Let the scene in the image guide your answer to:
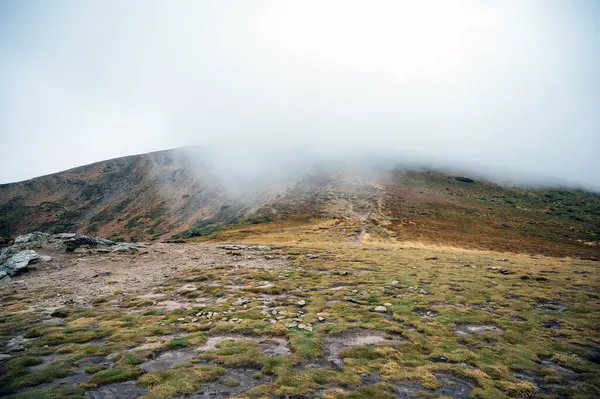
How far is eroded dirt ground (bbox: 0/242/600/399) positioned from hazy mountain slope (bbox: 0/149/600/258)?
3825 centimetres

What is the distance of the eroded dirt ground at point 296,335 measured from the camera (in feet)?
34.7

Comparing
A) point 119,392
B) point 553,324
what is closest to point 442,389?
point 119,392

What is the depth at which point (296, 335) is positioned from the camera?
14.7 m

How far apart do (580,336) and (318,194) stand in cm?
9065

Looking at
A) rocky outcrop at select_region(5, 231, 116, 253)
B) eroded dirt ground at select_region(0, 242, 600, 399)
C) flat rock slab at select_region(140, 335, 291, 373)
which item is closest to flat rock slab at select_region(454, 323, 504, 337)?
eroded dirt ground at select_region(0, 242, 600, 399)

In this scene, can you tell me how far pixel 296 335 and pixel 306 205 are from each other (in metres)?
79.5

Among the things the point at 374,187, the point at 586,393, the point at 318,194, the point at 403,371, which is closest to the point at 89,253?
the point at 403,371

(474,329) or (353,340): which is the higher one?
(353,340)

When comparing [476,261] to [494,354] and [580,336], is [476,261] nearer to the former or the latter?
[580,336]

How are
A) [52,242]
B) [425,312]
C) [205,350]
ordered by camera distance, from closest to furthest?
[205,350] < [425,312] < [52,242]

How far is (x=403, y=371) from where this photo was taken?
11.7 metres

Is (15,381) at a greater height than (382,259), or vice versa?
(15,381)

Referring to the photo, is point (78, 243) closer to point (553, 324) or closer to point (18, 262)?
point (18, 262)

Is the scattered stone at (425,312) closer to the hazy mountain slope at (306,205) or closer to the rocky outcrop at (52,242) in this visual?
the rocky outcrop at (52,242)
